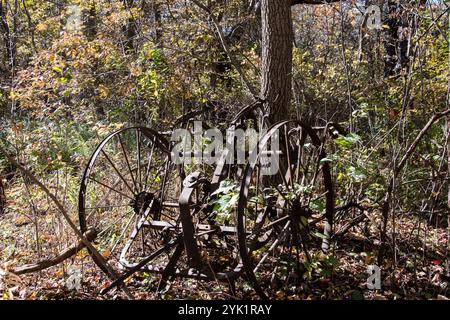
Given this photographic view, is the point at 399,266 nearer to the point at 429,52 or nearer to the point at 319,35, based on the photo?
the point at 429,52

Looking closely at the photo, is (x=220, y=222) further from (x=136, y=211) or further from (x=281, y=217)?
(x=136, y=211)

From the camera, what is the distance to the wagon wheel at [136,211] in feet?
11.1

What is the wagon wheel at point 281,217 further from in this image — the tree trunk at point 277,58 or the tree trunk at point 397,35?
the tree trunk at point 397,35

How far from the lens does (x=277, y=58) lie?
457 centimetres

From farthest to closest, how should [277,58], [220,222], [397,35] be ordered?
1. [397,35]
2. [277,58]
3. [220,222]

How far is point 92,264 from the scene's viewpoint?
4020 mm

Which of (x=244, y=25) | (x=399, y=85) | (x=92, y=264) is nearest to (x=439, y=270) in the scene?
(x=399, y=85)

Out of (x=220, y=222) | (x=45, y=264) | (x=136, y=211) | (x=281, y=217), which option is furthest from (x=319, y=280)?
(x=45, y=264)

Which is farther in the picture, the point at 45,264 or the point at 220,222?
the point at 220,222

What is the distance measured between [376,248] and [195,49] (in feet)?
14.3

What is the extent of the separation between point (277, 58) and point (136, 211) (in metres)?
2.27

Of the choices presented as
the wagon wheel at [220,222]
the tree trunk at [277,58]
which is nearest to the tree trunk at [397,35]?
the tree trunk at [277,58]

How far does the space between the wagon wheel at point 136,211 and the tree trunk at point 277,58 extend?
1.27 m

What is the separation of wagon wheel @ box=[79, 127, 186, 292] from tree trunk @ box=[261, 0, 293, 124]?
4.15 ft
